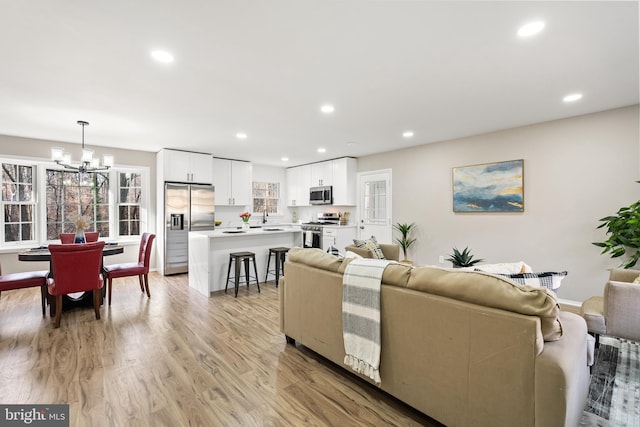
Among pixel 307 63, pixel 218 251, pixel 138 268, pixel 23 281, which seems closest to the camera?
pixel 307 63

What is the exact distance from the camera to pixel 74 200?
5.59 meters

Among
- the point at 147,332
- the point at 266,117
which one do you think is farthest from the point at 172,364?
the point at 266,117

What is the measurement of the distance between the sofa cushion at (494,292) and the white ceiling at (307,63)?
5.39ft

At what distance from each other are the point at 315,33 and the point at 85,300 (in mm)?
4384

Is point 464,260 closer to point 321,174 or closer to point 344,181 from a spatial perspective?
point 344,181

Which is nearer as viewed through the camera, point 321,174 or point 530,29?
point 530,29

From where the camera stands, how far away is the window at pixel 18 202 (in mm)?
4988

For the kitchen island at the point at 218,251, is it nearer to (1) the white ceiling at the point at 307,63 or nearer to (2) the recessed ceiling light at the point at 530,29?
(1) the white ceiling at the point at 307,63

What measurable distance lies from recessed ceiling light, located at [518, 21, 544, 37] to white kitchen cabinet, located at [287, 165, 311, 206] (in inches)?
233

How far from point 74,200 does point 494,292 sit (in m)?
6.90

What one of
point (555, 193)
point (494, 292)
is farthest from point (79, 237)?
point (555, 193)

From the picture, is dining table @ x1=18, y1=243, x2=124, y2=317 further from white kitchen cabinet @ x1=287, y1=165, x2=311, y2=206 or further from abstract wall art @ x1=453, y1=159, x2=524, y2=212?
abstract wall art @ x1=453, y1=159, x2=524, y2=212

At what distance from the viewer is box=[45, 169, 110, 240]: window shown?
5.37 meters

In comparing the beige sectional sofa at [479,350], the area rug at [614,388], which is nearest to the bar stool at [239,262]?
the beige sectional sofa at [479,350]
